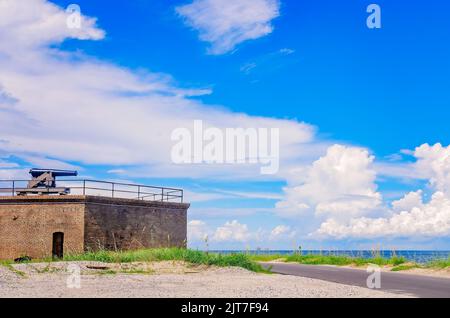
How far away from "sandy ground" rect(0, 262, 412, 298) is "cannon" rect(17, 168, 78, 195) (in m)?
12.6

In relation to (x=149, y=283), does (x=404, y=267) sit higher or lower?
lower

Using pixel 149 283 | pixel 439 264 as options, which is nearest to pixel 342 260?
pixel 439 264

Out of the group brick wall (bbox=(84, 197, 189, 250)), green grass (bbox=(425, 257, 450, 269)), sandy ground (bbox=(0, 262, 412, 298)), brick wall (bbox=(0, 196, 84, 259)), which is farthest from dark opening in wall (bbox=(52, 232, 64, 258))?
green grass (bbox=(425, 257, 450, 269))

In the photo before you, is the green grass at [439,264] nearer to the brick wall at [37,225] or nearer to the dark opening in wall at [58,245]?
the brick wall at [37,225]

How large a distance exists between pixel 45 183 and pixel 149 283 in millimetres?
20745

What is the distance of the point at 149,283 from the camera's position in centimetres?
1628

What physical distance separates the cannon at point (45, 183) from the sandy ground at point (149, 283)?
495 inches

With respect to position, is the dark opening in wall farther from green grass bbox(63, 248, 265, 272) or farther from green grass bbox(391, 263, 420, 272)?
green grass bbox(391, 263, 420, 272)

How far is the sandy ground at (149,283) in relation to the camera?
13602mm

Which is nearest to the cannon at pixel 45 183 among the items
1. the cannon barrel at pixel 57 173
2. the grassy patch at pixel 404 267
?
the cannon barrel at pixel 57 173

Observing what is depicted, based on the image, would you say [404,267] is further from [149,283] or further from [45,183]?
[45,183]
